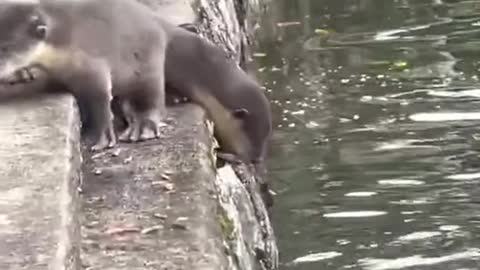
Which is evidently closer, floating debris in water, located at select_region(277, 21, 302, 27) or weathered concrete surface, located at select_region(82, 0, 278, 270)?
weathered concrete surface, located at select_region(82, 0, 278, 270)

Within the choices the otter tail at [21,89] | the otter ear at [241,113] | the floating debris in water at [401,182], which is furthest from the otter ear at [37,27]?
the floating debris in water at [401,182]

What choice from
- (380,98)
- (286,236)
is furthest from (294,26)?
(286,236)

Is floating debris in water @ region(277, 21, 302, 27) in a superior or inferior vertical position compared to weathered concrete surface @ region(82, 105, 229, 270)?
inferior

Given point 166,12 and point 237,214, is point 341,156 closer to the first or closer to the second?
point 166,12

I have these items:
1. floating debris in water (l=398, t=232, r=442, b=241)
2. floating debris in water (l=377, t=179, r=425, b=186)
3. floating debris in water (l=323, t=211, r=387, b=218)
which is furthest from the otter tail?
floating debris in water (l=377, t=179, r=425, b=186)

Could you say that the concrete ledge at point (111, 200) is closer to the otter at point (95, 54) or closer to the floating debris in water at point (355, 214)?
the otter at point (95, 54)

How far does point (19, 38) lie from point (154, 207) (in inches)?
32.3

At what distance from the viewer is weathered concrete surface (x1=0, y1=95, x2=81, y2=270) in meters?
3.33

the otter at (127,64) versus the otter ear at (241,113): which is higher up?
the otter at (127,64)

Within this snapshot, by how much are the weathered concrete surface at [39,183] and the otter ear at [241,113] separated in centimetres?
112

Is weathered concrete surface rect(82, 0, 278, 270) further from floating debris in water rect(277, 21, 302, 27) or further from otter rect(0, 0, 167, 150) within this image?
floating debris in water rect(277, 21, 302, 27)

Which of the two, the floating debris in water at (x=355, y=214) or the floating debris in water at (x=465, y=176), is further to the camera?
the floating debris in water at (x=465, y=176)

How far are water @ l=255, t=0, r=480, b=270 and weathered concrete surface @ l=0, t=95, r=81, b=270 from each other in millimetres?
2122

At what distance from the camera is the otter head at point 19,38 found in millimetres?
4555
